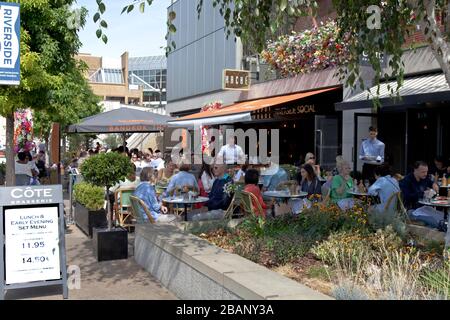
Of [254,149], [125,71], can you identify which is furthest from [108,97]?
[254,149]

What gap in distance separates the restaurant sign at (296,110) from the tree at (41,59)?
7.47 meters

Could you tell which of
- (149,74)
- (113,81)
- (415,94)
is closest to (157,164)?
(415,94)

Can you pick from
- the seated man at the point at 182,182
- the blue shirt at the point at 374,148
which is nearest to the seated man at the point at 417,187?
the blue shirt at the point at 374,148

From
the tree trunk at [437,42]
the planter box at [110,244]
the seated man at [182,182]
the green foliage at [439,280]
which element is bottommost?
the planter box at [110,244]

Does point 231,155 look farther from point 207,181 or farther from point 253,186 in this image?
point 253,186

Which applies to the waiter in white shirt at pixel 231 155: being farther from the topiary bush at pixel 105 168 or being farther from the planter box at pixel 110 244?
the planter box at pixel 110 244

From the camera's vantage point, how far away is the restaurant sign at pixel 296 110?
15633 millimetres

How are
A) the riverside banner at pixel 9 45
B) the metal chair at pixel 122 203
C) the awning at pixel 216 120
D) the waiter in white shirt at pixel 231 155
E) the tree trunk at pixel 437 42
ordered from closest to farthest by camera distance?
the tree trunk at pixel 437 42 → the riverside banner at pixel 9 45 → the metal chair at pixel 122 203 → the awning at pixel 216 120 → the waiter in white shirt at pixel 231 155

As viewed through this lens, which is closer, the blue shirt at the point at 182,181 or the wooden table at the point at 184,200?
the wooden table at the point at 184,200

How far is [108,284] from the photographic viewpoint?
6.04m

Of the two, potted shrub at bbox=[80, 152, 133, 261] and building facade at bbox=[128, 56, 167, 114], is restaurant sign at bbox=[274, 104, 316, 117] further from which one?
building facade at bbox=[128, 56, 167, 114]

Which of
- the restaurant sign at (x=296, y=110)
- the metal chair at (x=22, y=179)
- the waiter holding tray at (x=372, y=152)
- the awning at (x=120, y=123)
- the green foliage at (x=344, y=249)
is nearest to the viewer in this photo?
the green foliage at (x=344, y=249)

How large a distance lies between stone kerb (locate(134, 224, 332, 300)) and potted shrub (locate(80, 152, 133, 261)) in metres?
0.32

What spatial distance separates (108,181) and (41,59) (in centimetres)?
326
